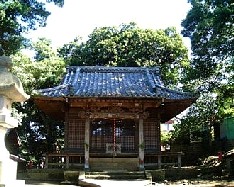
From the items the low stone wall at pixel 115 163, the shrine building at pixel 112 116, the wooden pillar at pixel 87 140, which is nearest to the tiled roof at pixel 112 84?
the shrine building at pixel 112 116

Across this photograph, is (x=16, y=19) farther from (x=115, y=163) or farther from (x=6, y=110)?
(x=115, y=163)

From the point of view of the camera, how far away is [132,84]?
1958 centimetres

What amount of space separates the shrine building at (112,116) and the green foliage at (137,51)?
49.5 ft

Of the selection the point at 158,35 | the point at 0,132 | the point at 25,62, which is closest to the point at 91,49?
the point at 158,35

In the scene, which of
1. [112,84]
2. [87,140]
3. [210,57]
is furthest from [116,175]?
[210,57]

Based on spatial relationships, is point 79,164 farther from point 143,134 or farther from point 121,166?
point 143,134

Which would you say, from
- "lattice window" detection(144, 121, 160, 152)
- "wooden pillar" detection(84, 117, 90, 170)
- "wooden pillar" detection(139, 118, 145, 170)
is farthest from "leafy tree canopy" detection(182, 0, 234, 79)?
"wooden pillar" detection(84, 117, 90, 170)

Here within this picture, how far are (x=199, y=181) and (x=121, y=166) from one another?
438 cm

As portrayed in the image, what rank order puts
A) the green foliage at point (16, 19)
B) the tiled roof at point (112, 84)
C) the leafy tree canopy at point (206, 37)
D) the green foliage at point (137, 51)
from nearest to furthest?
the green foliage at point (16, 19), the leafy tree canopy at point (206, 37), the tiled roof at point (112, 84), the green foliage at point (137, 51)

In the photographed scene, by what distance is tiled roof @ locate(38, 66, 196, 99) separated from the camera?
673 inches

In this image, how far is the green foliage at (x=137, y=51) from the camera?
3597 cm

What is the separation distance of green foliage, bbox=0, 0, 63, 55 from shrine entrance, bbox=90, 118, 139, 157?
309 inches

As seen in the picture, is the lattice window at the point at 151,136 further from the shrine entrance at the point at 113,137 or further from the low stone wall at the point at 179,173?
the low stone wall at the point at 179,173

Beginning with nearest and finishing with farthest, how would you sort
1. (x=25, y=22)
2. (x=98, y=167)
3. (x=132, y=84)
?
(x=25, y=22), (x=98, y=167), (x=132, y=84)
